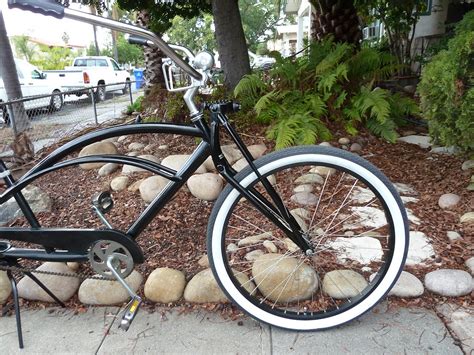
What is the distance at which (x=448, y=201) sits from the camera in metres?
2.63

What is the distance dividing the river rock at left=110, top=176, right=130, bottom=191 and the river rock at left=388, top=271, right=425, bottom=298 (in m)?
2.07

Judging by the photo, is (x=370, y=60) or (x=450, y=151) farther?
(x=370, y=60)

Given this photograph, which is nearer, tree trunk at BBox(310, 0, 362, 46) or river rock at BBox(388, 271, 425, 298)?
river rock at BBox(388, 271, 425, 298)

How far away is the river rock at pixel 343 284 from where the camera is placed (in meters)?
1.92

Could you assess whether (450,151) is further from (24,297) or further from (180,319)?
(24,297)

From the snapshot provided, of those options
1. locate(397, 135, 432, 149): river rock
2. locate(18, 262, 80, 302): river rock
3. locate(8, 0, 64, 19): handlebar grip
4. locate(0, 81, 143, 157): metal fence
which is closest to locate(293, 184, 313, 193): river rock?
locate(18, 262, 80, 302): river rock

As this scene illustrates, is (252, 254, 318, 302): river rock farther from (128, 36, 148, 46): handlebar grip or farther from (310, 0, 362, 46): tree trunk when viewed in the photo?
(310, 0, 362, 46): tree trunk

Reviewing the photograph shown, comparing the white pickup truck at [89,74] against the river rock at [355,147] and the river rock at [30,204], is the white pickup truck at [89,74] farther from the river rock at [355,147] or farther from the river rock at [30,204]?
the river rock at [355,147]

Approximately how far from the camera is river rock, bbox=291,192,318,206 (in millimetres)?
2570

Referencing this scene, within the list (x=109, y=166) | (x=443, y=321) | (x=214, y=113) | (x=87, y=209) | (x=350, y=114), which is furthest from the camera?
(x=350, y=114)

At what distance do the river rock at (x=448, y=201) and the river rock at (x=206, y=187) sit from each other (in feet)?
5.09

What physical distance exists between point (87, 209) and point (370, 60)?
3015mm

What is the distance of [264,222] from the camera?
8.07 ft

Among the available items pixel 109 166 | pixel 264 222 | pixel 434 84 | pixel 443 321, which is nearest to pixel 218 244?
pixel 264 222
